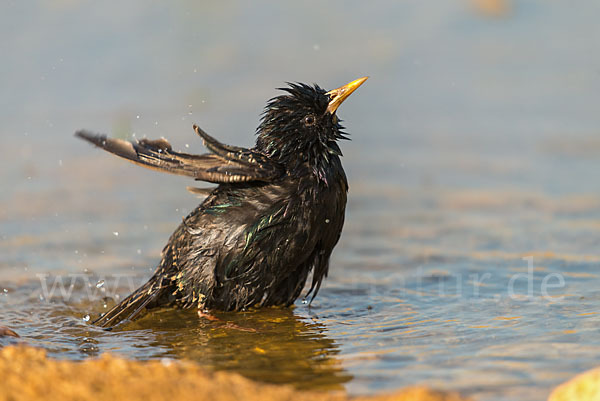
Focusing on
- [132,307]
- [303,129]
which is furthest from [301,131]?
[132,307]

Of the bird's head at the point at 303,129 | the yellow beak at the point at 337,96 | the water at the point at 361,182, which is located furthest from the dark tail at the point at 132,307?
the yellow beak at the point at 337,96

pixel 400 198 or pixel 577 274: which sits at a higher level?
pixel 400 198

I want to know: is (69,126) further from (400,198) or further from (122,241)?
(400,198)

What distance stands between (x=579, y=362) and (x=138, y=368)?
2284mm

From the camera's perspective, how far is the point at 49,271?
25.2 feet

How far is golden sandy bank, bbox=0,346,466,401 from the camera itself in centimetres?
425

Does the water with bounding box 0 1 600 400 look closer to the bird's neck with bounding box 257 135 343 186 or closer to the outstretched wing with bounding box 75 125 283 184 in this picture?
the outstretched wing with bounding box 75 125 283 184

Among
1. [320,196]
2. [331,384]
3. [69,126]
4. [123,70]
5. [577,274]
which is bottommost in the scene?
[331,384]

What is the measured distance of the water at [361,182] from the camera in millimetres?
5613

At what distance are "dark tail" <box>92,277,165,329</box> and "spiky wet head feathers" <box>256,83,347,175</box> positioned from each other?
1212mm

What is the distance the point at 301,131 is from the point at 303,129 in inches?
1.0

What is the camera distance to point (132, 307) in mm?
6410

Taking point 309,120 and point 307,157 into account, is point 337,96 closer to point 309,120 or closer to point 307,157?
point 309,120

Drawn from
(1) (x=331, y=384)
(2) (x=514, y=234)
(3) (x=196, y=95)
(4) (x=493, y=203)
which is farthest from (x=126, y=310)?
(3) (x=196, y=95)
